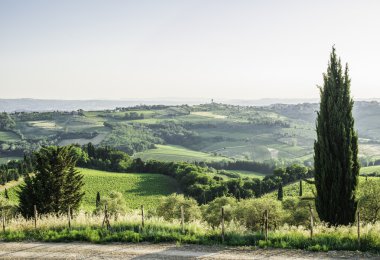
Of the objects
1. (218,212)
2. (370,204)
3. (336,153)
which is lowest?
(218,212)

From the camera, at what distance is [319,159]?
28.1 m

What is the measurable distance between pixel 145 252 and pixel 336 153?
1643 cm

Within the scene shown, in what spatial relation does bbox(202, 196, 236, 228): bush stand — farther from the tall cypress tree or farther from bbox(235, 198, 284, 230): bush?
the tall cypress tree

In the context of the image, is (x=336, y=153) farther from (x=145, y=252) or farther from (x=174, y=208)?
(x=174, y=208)

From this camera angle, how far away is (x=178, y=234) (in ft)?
61.7

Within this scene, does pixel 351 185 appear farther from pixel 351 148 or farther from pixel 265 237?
pixel 265 237

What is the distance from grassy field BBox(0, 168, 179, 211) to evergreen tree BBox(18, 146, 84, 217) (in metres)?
50.9

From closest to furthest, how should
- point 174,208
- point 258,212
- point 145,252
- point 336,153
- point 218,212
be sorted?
point 145,252, point 336,153, point 258,212, point 218,212, point 174,208

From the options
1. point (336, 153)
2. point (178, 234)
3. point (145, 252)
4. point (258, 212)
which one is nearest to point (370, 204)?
point (258, 212)

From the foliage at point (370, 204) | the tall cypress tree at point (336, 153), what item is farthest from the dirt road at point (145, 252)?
the foliage at point (370, 204)

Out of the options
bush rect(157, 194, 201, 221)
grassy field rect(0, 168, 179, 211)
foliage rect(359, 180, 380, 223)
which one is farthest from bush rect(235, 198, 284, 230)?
grassy field rect(0, 168, 179, 211)

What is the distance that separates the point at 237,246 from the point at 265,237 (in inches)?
56.5

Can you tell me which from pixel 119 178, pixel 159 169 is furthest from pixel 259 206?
pixel 159 169

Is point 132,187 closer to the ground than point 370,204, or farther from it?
closer to the ground
